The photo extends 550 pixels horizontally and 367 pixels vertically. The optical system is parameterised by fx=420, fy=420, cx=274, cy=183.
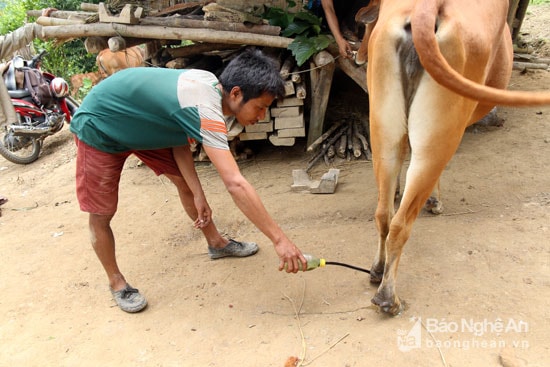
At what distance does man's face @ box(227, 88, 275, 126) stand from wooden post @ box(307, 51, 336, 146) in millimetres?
2149

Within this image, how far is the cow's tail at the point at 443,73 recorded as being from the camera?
1.53 metres

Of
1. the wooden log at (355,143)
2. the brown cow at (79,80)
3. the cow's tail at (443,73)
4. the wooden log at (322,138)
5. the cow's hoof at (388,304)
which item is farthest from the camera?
the brown cow at (79,80)

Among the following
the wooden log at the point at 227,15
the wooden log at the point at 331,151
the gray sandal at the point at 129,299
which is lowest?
the gray sandal at the point at 129,299

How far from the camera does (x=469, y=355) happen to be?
2.00 metres

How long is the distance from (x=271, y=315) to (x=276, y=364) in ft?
1.34

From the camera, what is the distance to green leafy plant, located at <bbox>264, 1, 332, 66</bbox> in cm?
404

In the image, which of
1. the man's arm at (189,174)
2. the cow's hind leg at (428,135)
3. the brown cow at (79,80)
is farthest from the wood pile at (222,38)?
the brown cow at (79,80)

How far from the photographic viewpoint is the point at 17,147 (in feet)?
20.8

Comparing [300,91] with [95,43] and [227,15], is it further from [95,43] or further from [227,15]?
[95,43]

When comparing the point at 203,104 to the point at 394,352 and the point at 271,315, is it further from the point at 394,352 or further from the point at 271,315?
the point at 394,352

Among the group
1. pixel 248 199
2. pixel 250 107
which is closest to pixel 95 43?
pixel 250 107

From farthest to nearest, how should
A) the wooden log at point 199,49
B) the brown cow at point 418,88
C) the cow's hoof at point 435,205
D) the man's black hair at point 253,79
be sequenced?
the wooden log at point 199,49, the cow's hoof at point 435,205, the man's black hair at point 253,79, the brown cow at point 418,88

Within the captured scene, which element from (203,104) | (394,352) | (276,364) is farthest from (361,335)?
(203,104)

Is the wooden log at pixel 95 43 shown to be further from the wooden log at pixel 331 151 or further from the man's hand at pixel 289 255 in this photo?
the man's hand at pixel 289 255
